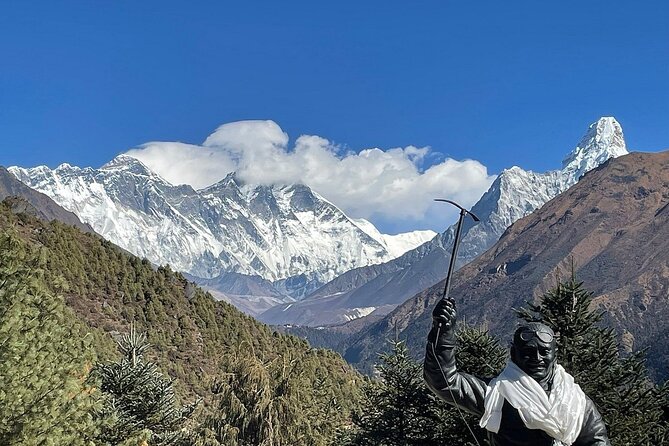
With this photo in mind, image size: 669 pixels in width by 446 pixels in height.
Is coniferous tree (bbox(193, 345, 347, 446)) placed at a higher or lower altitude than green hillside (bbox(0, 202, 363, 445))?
lower

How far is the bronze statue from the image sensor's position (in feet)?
17.5

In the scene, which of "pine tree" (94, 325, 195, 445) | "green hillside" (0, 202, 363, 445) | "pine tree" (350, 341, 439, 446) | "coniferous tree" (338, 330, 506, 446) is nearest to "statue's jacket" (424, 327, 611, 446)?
"coniferous tree" (338, 330, 506, 446)

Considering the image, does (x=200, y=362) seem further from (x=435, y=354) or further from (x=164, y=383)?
(x=435, y=354)

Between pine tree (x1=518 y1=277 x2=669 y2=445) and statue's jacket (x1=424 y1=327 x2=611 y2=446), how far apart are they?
13.7m

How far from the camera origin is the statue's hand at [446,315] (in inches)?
218

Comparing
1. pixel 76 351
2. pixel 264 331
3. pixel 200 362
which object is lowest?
pixel 76 351

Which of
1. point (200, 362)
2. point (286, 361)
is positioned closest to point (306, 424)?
point (286, 361)

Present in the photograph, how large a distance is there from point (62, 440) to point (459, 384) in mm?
11912

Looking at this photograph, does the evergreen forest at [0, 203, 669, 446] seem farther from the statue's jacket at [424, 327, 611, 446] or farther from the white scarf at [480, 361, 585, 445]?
the white scarf at [480, 361, 585, 445]

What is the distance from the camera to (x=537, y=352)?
548cm

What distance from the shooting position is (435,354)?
5.59 m

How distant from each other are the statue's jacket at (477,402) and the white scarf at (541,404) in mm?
97

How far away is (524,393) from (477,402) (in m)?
0.47

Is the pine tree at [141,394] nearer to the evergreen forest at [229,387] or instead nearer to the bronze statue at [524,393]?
the evergreen forest at [229,387]
